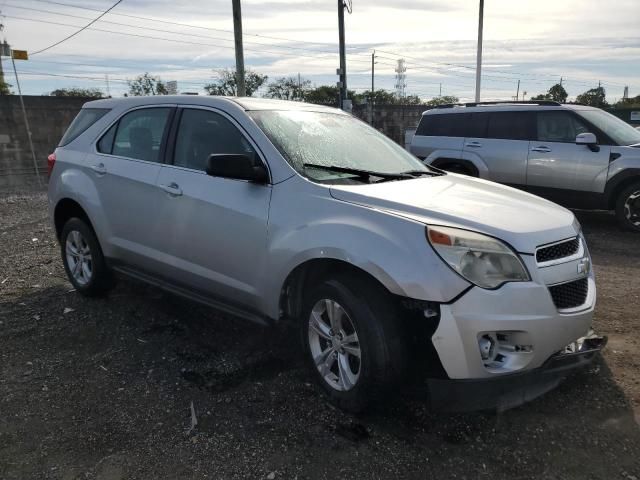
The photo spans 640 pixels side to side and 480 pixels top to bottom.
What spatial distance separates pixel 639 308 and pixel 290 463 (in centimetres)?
362

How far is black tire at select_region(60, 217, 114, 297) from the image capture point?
4.74 metres

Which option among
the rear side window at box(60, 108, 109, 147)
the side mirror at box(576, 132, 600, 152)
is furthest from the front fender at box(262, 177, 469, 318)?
the side mirror at box(576, 132, 600, 152)

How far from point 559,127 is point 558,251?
20.6 ft

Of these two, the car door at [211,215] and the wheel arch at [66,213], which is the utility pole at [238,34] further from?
the car door at [211,215]

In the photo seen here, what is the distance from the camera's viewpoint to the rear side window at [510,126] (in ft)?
28.7

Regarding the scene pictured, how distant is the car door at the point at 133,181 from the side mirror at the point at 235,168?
907mm

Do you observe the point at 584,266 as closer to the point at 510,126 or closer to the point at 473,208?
the point at 473,208

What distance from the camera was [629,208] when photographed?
777cm

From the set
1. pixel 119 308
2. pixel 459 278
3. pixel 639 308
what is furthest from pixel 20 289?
pixel 639 308

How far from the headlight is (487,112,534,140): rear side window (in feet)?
22.0

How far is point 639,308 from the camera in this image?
15.3ft

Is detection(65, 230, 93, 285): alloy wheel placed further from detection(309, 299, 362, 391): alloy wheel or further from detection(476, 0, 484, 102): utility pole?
detection(476, 0, 484, 102): utility pole

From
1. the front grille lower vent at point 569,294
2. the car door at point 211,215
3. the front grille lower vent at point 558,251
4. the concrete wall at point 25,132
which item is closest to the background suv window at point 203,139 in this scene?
the car door at point 211,215

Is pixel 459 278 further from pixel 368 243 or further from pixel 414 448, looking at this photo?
pixel 414 448
